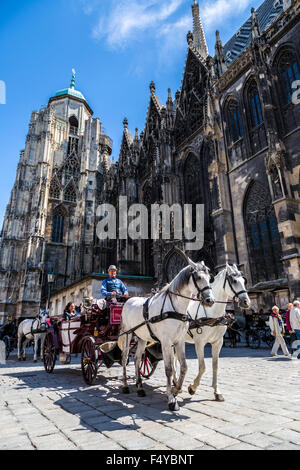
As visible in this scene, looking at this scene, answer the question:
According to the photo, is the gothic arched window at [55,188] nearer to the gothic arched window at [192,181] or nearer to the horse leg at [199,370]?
the gothic arched window at [192,181]

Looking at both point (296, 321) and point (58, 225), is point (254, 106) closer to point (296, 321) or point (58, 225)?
point (296, 321)

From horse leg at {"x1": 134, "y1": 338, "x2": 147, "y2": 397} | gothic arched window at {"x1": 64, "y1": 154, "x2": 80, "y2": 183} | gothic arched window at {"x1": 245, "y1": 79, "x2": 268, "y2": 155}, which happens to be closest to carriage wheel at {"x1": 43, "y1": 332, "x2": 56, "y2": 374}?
horse leg at {"x1": 134, "y1": 338, "x2": 147, "y2": 397}

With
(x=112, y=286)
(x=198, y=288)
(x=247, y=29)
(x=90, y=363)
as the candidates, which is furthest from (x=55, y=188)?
(x=198, y=288)

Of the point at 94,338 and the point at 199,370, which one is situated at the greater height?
the point at 94,338

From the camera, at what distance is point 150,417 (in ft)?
10.2

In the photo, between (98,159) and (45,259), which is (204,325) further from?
(98,159)

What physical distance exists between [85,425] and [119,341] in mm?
2369

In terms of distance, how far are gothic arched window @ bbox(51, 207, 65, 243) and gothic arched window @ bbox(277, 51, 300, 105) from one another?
2760 centimetres

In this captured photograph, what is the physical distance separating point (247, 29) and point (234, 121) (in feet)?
38.8

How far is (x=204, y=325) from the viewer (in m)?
4.42

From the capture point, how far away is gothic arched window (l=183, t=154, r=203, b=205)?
764 inches

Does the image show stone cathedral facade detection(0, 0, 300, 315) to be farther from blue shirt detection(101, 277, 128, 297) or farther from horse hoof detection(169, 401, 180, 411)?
horse hoof detection(169, 401, 180, 411)
